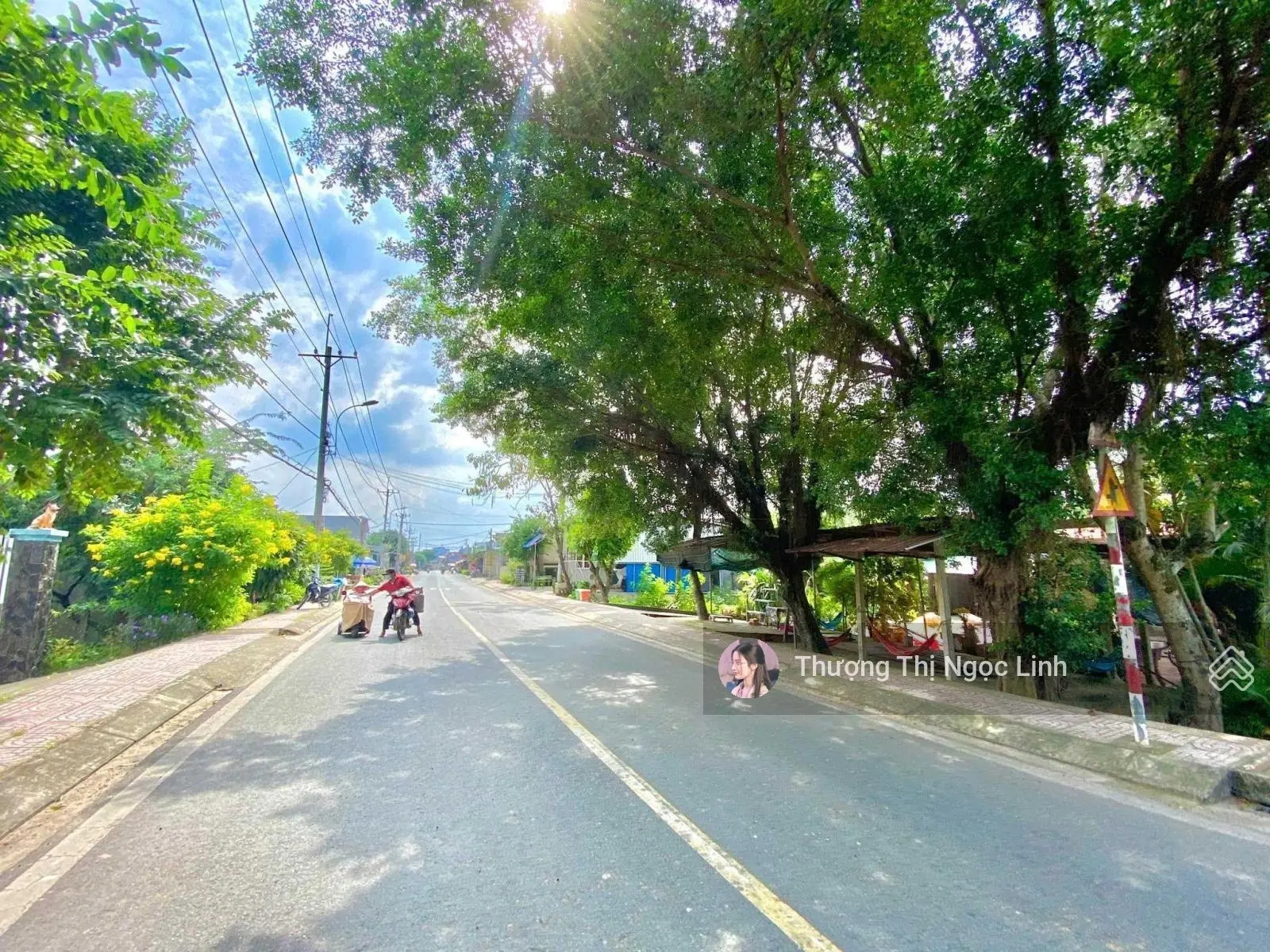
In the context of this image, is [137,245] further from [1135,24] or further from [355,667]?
[1135,24]

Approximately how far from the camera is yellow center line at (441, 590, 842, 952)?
2.89 metres

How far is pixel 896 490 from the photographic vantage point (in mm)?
9422

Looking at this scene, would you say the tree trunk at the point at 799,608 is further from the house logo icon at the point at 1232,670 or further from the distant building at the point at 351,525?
the distant building at the point at 351,525

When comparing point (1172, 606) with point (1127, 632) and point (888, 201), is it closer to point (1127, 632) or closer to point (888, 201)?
point (1127, 632)

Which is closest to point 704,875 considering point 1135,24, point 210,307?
point 210,307

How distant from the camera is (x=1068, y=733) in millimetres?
6273

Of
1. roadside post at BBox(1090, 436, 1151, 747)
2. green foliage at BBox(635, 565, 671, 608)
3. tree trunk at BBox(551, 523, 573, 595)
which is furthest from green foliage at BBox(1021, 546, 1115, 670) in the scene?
tree trunk at BBox(551, 523, 573, 595)

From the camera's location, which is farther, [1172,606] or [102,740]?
[1172,606]

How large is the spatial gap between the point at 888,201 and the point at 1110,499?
3.97m

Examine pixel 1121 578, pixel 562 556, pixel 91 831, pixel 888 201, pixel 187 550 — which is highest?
pixel 888 201

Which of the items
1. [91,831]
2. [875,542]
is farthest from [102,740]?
[875,542]

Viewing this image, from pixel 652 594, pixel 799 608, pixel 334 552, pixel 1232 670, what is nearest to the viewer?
pixel 1232 670

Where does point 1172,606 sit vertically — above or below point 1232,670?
above

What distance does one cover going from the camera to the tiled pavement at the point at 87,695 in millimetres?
5647
